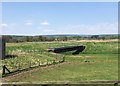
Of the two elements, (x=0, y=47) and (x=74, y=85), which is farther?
(x=0, y=47)

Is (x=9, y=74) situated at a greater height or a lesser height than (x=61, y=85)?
lesser

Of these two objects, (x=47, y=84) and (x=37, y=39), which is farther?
(x=37, y=39)

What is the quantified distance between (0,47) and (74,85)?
23650mm

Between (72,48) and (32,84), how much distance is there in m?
50.1

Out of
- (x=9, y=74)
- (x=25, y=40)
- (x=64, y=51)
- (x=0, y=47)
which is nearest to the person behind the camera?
(x=9, y=74)

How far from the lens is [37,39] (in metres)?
134

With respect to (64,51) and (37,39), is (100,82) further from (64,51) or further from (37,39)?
(37,39)

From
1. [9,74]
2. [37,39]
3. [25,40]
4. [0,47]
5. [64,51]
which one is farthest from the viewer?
[37,39]

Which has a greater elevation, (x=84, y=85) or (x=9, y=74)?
(x=84, y=85)

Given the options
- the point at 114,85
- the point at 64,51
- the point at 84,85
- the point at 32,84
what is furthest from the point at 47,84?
the point at 64,51

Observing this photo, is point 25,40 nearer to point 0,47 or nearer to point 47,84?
point 0,47

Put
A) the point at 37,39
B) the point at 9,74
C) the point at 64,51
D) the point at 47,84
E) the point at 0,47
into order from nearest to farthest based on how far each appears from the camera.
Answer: the point at 47,84 → the point at 9,74 → the point at 0,47 → the point at 64,51 → the point at 37,39

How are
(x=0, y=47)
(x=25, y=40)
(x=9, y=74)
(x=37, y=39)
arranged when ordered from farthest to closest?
A: (x=37, y=39) < (x=25, y=40) < (x=0, y=47) < (x=9, y=74)

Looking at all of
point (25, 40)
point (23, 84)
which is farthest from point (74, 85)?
point (25, 40)
